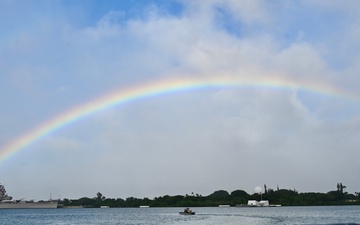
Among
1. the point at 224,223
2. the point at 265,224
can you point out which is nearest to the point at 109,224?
the point at 224,223

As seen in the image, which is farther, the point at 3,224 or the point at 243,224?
the point at 3,224

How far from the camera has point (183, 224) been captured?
406 ft

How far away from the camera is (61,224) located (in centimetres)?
14112

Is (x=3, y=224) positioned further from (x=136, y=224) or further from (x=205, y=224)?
(x=205, y=224)

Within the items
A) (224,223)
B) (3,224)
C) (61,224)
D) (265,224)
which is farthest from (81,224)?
(265,224)

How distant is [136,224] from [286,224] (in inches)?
1551

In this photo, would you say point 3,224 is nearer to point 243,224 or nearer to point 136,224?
point 136,224

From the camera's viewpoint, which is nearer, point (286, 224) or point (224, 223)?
point (286, 224)

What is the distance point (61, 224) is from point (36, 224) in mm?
9854

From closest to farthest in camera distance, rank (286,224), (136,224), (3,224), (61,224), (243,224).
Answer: (286,224) → (243,224) → (136,224) → (61,224) → (3,224)

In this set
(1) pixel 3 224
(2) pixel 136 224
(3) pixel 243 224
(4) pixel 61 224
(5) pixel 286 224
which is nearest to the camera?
(5) pixel 286 224

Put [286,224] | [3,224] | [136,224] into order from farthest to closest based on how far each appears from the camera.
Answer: [3,224] → [136,224] → [286,224]

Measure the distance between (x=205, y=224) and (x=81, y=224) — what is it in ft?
117

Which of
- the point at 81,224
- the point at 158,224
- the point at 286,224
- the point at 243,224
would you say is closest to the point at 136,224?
the point at 158,224
